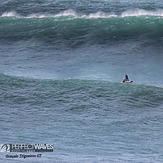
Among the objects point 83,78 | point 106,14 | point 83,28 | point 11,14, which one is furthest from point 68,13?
point 83,78

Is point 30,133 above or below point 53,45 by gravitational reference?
below

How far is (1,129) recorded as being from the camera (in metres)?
49.2

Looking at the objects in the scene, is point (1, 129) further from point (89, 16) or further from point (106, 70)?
point (89, 16)

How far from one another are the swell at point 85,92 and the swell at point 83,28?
14929 millimetres

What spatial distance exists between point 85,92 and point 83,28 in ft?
70.1

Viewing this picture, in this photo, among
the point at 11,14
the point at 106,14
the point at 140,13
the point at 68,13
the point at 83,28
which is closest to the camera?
the point at 83,28

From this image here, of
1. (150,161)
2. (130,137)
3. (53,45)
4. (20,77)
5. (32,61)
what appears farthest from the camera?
(53,45)

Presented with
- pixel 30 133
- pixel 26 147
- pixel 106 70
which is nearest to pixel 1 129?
pixel 30 133

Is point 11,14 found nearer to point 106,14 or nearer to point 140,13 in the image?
point 106,14

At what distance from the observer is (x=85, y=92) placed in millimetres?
58531

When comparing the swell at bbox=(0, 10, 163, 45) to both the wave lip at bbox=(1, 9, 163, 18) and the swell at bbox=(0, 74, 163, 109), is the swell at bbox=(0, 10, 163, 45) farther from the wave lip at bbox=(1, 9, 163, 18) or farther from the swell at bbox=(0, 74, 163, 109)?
the swell at bbox=(0, 74, 163, 109)

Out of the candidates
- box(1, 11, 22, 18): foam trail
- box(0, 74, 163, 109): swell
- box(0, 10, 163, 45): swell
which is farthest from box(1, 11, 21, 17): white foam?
box(0, 74, 163, 109): swell

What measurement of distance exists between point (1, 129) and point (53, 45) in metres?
27.3

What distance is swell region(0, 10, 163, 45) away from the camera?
76312 millimetres
